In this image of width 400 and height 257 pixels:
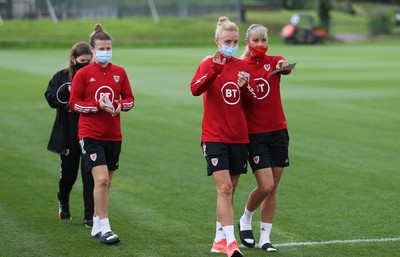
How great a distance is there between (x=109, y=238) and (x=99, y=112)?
4.06 ft

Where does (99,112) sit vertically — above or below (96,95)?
below

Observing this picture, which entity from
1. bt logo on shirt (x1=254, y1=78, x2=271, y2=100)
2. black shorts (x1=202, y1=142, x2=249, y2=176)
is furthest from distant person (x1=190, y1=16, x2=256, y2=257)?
bt logo on shirt (x1=254, y1=78, x2=271, y2=100)

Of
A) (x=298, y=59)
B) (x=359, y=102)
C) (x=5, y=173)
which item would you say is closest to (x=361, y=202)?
(x=5, y=173)

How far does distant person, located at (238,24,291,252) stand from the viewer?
9.13 m

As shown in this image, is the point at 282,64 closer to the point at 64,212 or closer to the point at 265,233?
the point at 265,233

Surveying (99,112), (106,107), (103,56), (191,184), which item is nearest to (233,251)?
(106,107)

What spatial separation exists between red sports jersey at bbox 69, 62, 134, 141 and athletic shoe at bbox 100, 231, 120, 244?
94cm

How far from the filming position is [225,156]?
890cm

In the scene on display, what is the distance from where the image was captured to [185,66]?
130 ft

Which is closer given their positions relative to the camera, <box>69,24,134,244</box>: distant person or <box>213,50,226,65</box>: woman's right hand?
<box>213,50,226,65</box>: woman's right hand

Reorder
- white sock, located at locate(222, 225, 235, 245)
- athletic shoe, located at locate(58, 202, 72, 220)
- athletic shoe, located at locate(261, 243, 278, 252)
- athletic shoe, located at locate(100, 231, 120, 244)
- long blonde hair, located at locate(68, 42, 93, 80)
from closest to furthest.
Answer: white sock, located at locate(222, 225, 235, 245) → athletic shoe, located at locate(261, 243, 278, 252) → athletic shoe, located at locate(100, 231, 120, 244) → long blonde hair, located at locate(68, 42, 93, 80) → athletic shoe, located at locate(58, 202, 72, 220)

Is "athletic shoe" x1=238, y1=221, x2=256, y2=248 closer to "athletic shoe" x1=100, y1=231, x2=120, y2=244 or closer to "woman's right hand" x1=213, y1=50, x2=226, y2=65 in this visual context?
"athletic shoe" x1=100, y1=231, x2=120, y2=244

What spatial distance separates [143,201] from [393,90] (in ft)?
55.3

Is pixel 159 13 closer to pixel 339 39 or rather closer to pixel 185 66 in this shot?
pixel 339 39
